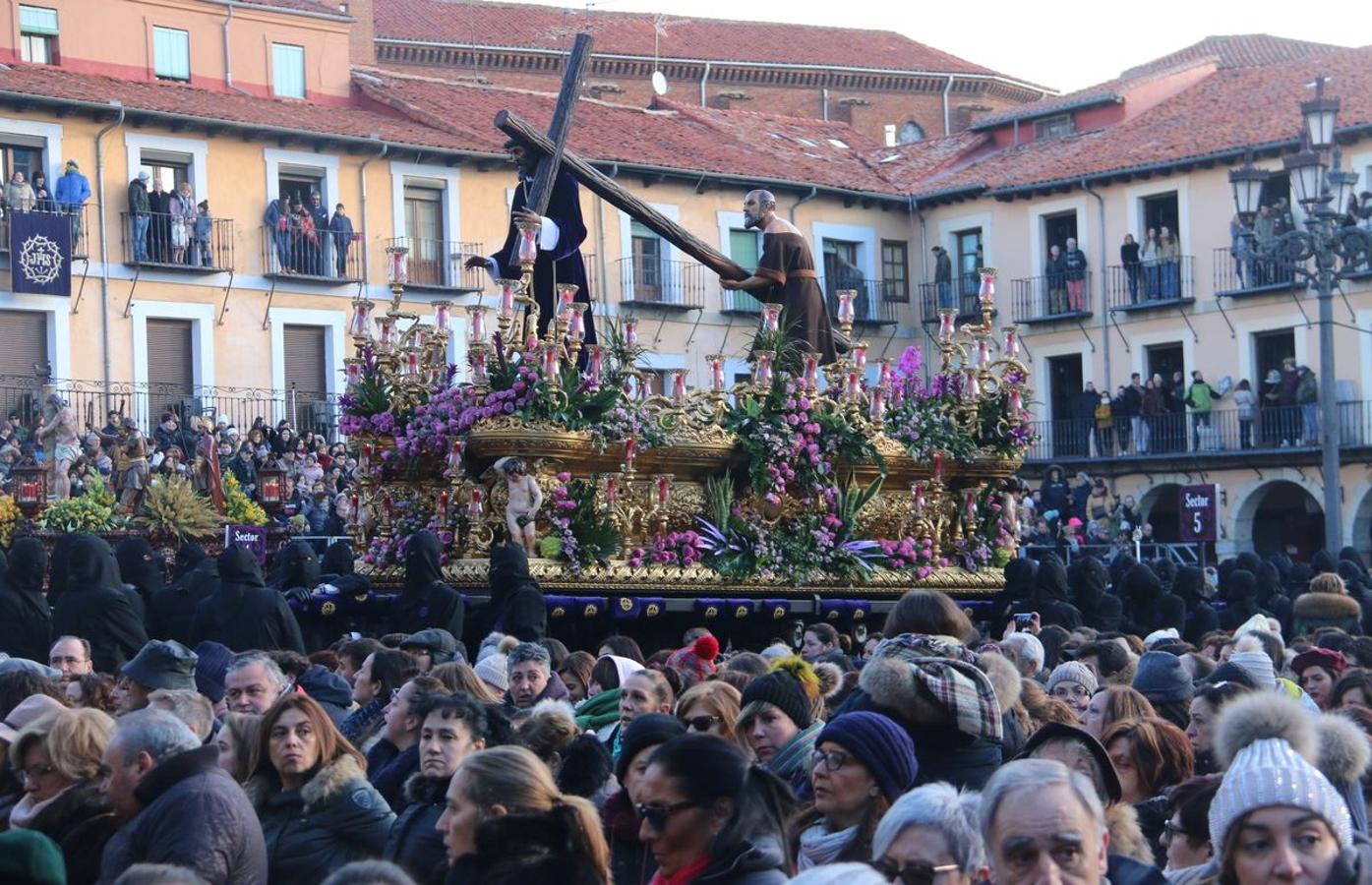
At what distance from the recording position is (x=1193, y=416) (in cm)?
3897

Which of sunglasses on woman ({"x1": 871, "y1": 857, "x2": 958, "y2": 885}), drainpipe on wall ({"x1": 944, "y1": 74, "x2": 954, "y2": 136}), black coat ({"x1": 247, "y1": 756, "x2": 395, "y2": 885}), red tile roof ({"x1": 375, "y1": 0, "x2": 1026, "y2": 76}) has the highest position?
red tile roof ({"x1": 375, "y1": 0, "x2": 1026, "y2": 76})

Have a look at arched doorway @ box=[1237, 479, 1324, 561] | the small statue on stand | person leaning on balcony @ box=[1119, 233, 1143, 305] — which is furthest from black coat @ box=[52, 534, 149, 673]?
person leaning on balcony @ box=[1119, 233, 1143, 305]

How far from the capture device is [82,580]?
530 inches

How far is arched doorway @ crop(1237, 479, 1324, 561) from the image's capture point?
39.0 m

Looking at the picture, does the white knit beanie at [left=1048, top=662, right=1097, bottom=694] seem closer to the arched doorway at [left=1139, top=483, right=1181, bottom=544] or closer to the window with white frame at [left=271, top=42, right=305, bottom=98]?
the window with white frame at [left=271, top=42, right=305, bottom=98]

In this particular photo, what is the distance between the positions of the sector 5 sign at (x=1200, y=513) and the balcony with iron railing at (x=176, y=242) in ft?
47.5

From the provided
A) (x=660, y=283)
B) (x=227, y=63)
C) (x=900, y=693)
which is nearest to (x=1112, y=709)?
(x=900, y=693)

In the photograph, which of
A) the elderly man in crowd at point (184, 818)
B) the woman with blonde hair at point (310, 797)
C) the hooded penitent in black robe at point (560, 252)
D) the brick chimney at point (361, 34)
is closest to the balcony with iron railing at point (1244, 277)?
the brick chimney at point (361, 34)

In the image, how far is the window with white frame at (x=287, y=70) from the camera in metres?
37.0

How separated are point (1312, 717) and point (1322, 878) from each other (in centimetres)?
103

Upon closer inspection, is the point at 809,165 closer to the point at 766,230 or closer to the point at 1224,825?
the point at 766,230

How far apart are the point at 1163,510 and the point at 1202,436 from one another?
2.03 meters

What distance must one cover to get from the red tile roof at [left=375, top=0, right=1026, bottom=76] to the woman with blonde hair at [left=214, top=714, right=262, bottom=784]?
40079 mm

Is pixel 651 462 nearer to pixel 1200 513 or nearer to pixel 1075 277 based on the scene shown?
pixel 1200 513
